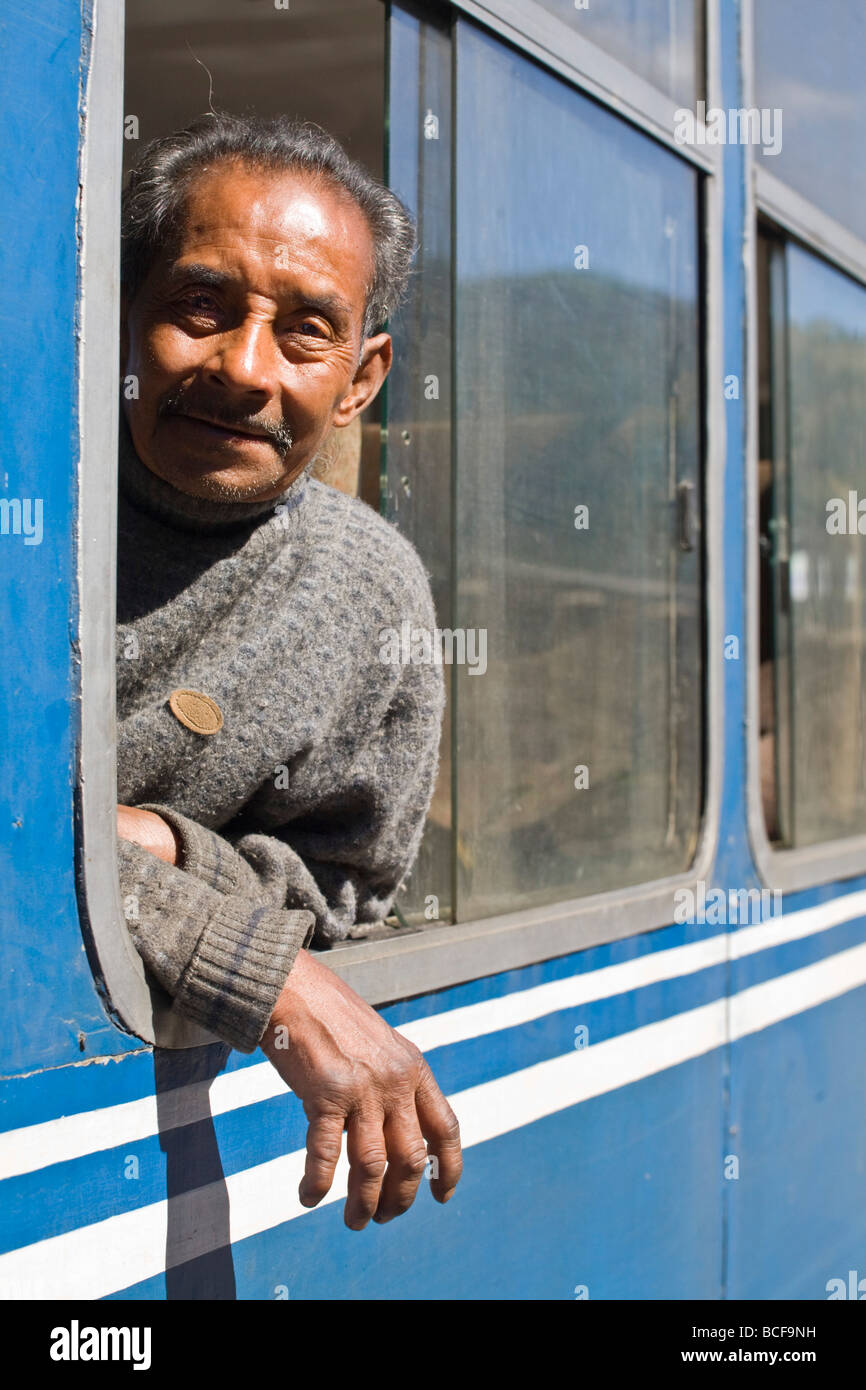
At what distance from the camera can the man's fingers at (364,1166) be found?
3.73 ft

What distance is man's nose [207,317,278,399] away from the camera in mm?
1403

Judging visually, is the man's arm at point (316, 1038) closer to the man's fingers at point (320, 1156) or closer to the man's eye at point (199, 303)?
the man's fingers at point (320, 1156)

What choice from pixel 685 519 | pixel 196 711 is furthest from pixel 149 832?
pixel 685 519

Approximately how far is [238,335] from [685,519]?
100 cm

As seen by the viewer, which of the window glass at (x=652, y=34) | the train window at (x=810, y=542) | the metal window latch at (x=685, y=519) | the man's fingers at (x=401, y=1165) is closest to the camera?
the man's fingers at (x=401, y=1165)

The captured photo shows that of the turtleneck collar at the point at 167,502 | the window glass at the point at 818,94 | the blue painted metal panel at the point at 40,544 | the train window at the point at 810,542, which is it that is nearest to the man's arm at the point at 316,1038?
the blue painted metal panel at the point at 40,544

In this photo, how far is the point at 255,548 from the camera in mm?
1524

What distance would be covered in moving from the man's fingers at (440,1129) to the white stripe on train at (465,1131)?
0.21m

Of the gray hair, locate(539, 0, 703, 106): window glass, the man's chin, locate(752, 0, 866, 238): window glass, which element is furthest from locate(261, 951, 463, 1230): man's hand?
locate(752, 0, 866, 238): window glass

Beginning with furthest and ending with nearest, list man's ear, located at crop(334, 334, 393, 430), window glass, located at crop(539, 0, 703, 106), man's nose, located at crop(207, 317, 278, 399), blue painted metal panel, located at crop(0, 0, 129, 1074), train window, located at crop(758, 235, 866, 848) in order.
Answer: train window, located at crop(758, 235, 866, 848) → window glass, located at crop(539, 0, 703, 106) → man's ear, located at crop(334, 334, 393, 430) → man's nose, located at crop(207, 317, 278, 399) → blue painted metal panel, located at crop(0, 0, 129, 1074)

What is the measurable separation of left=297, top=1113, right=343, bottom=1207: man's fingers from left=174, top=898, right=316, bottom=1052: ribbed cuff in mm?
89

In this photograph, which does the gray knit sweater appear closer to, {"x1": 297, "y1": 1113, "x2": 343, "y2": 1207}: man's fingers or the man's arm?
the man's arm
